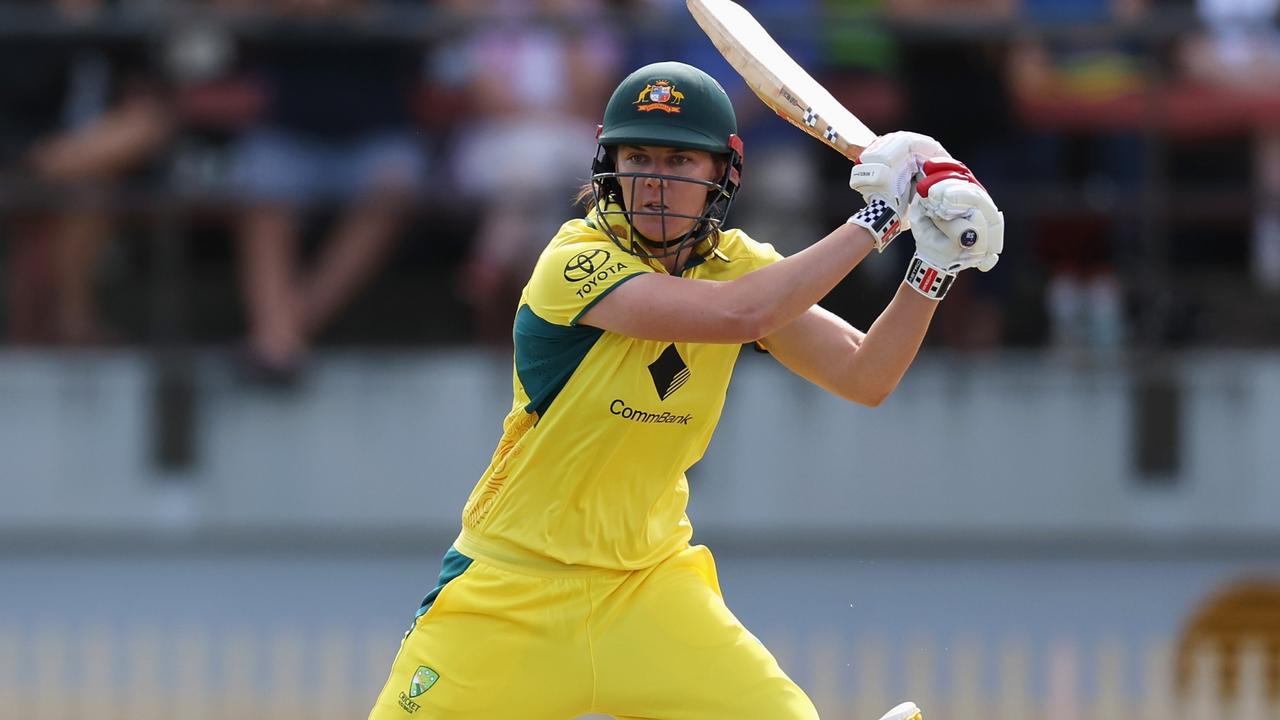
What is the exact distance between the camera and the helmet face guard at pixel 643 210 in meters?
4.45

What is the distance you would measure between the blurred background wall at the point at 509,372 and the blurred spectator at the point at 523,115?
0.06 ft

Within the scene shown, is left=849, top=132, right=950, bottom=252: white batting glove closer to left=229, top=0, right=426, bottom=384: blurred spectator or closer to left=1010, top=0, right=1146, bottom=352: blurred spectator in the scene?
left=1010, top=0, right=1146, bottom=352: blurred spectator

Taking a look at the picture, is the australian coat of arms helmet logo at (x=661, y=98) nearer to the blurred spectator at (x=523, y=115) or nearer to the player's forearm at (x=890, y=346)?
the player's forearm at (x=890, y=346)

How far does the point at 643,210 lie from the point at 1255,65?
18.4 ft

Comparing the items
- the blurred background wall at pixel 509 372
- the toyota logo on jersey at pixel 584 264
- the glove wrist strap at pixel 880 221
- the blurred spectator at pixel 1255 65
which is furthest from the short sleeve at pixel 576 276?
the blurred spectator at pixel 1255 65

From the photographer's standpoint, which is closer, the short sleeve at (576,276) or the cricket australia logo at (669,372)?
the short sleeve at (576,276)

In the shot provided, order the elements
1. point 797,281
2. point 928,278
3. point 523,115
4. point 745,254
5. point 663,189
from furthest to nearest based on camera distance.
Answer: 1. point 523,115
2. point 745,254
3. point 663,189
4. point 928,278
5. point 797,281

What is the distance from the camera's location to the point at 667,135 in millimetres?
4348

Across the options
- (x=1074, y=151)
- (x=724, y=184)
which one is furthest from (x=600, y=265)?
(x=1074, y=151)

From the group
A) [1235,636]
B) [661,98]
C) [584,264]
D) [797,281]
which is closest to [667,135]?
[661,98]

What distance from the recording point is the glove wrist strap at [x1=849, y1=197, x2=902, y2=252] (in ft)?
13.8

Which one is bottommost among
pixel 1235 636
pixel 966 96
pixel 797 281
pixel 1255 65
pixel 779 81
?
pixel 1235 636

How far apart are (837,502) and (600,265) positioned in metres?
4.89

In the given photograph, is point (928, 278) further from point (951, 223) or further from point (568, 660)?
point (568, 660)
